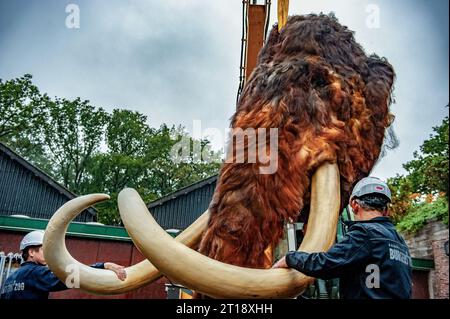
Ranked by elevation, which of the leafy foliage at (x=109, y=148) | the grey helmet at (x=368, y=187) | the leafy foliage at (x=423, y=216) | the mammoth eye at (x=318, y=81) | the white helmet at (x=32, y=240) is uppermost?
the leafy foliage at (x=109, y=148)

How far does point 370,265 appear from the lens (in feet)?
6.57

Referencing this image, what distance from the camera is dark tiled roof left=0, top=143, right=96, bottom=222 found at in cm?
1881

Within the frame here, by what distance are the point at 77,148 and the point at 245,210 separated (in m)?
29.4

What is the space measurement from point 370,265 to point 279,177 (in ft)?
1.91

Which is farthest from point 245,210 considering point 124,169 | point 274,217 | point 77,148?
point 77,148

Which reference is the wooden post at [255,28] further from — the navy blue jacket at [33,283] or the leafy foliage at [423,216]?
the leafy foliage at [423,216]

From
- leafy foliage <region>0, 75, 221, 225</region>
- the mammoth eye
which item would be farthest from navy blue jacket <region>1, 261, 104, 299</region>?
Answer: leafy foliage <region>0, 75, 221, 225</region>

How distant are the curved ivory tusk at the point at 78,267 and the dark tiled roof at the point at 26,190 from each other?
57.7ft

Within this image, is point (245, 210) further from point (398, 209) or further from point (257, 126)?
point (398, 209)

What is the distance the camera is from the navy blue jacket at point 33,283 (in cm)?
317

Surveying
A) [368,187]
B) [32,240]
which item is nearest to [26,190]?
[32,240]

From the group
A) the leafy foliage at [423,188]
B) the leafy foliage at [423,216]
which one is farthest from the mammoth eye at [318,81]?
the leafy foliage at [423,216]

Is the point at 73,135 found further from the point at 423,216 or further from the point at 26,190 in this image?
the point at 423,216

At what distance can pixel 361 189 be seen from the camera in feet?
7.17
